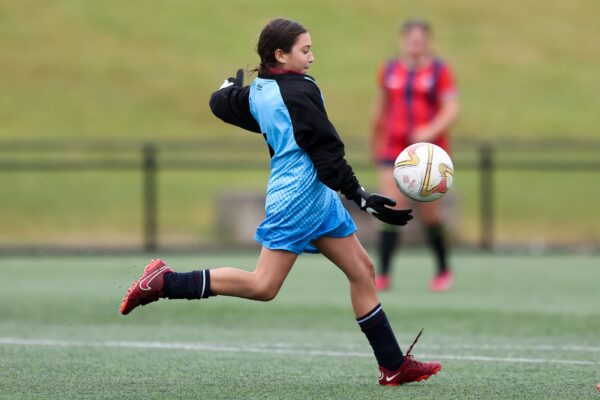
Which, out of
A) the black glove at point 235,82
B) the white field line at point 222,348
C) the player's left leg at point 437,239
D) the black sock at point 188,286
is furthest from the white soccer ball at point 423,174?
the player's left leg at point 437,239

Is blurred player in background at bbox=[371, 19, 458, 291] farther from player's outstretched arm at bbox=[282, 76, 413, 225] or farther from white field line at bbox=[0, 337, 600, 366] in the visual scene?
player's outstretched arm at bbox=[282, 76, 413, 225]

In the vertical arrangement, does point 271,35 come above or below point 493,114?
above

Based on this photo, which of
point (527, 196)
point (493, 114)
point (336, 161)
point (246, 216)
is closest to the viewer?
point (336, 161)

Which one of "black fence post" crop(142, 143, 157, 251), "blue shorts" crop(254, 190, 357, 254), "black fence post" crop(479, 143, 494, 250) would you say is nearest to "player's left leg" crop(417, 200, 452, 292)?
"blue shorts" crop(254, 190, 357, 254)

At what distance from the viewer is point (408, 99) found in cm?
1167

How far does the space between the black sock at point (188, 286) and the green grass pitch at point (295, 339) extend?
0.45 metres

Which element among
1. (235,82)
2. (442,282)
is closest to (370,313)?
(235,82)

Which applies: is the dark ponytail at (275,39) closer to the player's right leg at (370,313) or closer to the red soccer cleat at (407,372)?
the player's right leg at (370,313)

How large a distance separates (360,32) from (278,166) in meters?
31.6

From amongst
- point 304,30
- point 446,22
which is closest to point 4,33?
point 446,22

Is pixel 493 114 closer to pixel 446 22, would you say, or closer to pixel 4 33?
pixel 446 22

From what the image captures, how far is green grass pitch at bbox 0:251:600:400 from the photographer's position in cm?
630

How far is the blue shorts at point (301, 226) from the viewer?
6227 millimetres

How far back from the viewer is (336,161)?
6.09m
